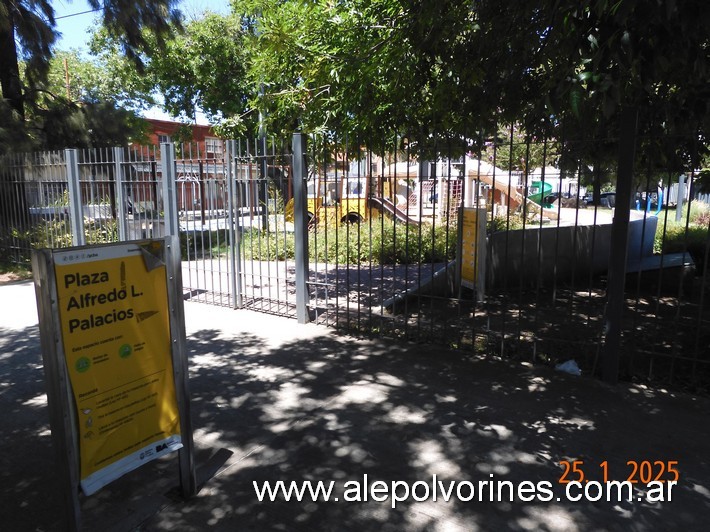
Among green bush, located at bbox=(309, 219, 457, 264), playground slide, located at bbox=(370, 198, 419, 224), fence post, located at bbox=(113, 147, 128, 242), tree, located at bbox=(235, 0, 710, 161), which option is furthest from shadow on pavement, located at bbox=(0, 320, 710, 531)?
green bush, located at bbox=(309, 219, 457, 264)

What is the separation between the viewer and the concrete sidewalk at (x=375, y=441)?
10.2ft

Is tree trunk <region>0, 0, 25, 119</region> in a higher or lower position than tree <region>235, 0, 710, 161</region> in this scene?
higher

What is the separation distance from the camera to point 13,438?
399cm

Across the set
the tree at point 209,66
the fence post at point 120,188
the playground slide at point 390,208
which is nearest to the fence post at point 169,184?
the fence post at point 120,188

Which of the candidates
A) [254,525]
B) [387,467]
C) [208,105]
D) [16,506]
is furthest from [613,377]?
[208,105]

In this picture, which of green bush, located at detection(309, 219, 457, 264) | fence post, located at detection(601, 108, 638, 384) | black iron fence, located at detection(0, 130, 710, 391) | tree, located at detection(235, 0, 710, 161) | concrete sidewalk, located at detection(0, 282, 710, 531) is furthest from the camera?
green bush, located at detection(309, 219, 457, 264)

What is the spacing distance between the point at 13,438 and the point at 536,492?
377 centimetres

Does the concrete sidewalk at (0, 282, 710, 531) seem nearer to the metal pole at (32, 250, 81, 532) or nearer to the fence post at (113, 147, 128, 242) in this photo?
the metal pole at (32, 250, 81, 532)

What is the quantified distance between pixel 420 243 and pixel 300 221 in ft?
5.67

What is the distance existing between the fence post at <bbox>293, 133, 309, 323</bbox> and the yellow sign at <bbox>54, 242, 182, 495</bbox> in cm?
378

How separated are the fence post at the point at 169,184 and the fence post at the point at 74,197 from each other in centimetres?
289

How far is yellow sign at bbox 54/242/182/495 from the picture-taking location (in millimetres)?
2658

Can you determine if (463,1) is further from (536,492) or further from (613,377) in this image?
(536,492)

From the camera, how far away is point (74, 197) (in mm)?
9555
